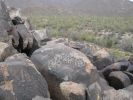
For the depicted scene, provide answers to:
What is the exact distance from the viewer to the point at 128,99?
10.5 m

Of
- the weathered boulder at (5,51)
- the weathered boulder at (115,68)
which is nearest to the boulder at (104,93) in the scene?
the weathered boulder at (115,68)

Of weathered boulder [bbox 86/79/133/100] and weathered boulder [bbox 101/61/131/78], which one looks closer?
weathered boulder [bbox 86/79/133/100]

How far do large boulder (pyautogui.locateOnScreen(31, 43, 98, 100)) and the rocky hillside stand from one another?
79.5m

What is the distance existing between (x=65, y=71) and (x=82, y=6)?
102 m

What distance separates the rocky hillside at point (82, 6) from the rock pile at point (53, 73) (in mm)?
76926

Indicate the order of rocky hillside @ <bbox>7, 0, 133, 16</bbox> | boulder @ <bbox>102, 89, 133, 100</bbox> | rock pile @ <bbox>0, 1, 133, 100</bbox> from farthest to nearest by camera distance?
1. rocky hillside @ <bbox>7, 0, 133, 16</bbox>
2. boulder @ <bbox>102, 89, 133, 100</bbox>
3. rock pile @ <bbox>0, 1, 133, 100</bbox>

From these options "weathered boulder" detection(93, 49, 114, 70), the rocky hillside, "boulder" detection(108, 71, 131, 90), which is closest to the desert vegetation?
"weathered boulder" detection(93, 49, 114, 70)

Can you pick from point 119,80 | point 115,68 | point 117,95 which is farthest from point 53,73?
point 115,68

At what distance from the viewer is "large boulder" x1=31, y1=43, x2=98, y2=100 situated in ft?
32.4

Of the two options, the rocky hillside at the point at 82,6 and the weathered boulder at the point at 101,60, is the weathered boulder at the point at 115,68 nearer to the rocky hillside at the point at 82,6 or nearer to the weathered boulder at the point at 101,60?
the weathered boulder at the point at 101,60

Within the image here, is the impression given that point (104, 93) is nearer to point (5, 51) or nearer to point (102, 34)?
point (5, 51)

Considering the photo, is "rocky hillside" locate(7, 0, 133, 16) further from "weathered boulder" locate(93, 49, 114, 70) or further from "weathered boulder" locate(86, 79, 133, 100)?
"weathered boulder" locate(86, 79, 133, 100)

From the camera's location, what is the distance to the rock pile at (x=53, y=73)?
892 centimetres

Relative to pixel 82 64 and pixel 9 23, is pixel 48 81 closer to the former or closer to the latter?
pixel 82 64
